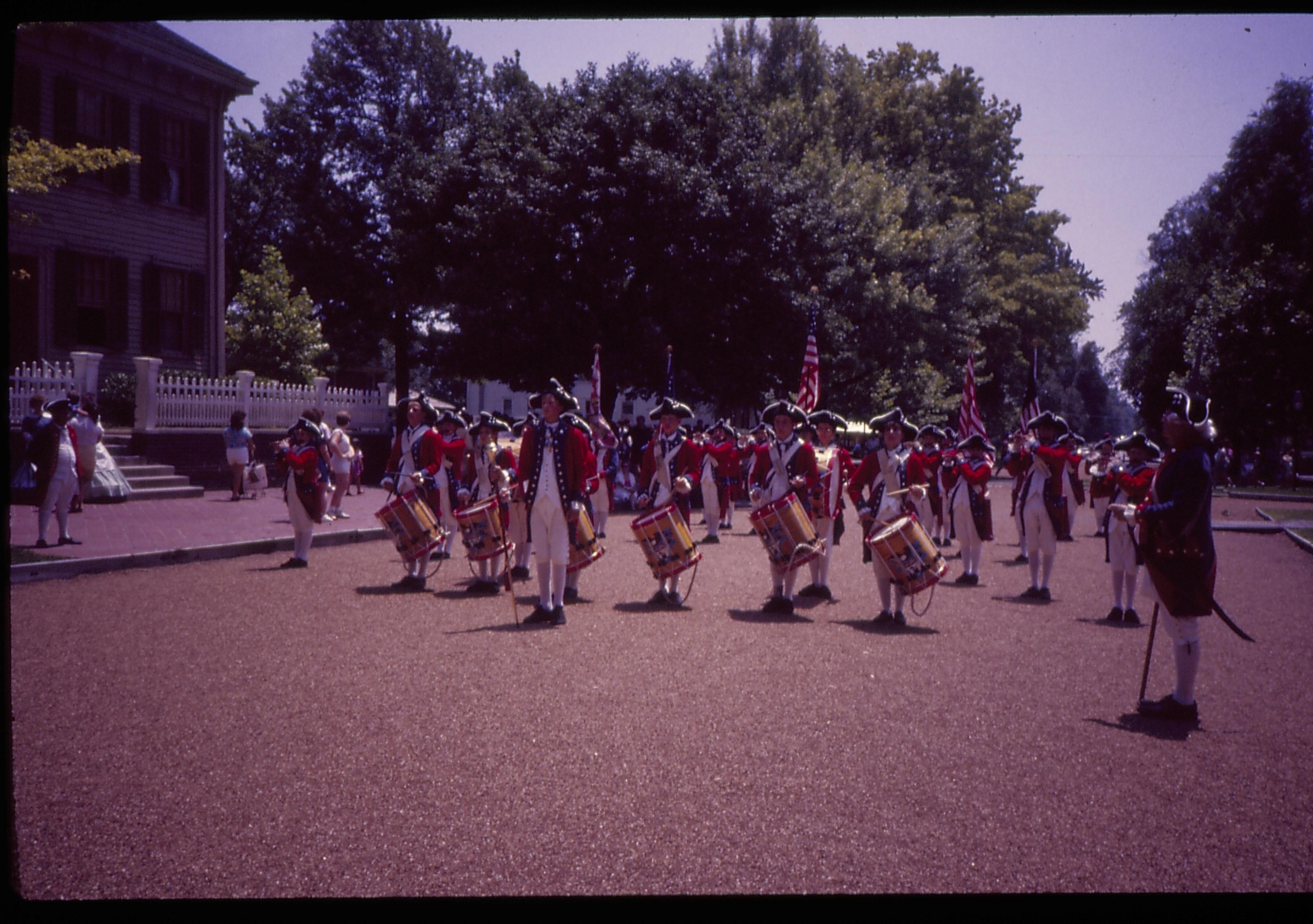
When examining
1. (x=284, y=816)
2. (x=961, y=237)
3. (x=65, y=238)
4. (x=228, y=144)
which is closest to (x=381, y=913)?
(x=284, y=816)

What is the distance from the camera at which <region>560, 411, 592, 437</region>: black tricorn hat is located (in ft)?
33.1

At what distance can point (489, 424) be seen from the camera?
13.7 meters

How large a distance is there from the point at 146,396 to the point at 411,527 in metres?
13.1

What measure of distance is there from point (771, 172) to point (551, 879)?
95.3ft

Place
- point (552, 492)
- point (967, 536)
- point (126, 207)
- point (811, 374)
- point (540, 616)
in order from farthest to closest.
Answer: point (126, 207) → point (811, 374) → point (967, 536) → point (552, 492) → point (540, 616)

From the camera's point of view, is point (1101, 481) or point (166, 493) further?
point (166, 493)

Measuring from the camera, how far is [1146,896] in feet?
13.3

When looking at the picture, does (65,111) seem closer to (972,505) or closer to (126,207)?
(126,207)

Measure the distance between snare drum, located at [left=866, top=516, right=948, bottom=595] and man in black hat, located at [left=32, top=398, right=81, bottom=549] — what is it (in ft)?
32.4

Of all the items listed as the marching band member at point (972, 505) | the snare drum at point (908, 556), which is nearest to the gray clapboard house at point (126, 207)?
the marching band member at point (972, 505)

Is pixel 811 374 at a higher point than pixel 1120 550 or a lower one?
higher

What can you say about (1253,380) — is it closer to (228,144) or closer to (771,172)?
(771,172)

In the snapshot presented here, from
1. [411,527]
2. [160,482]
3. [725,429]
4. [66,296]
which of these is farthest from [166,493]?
[411,527]

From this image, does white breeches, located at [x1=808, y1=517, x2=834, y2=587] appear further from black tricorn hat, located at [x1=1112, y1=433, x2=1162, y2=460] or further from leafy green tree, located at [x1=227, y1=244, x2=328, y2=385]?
leafy green tree, located at [x1=227, y1=244, x2=328, y2=385]
